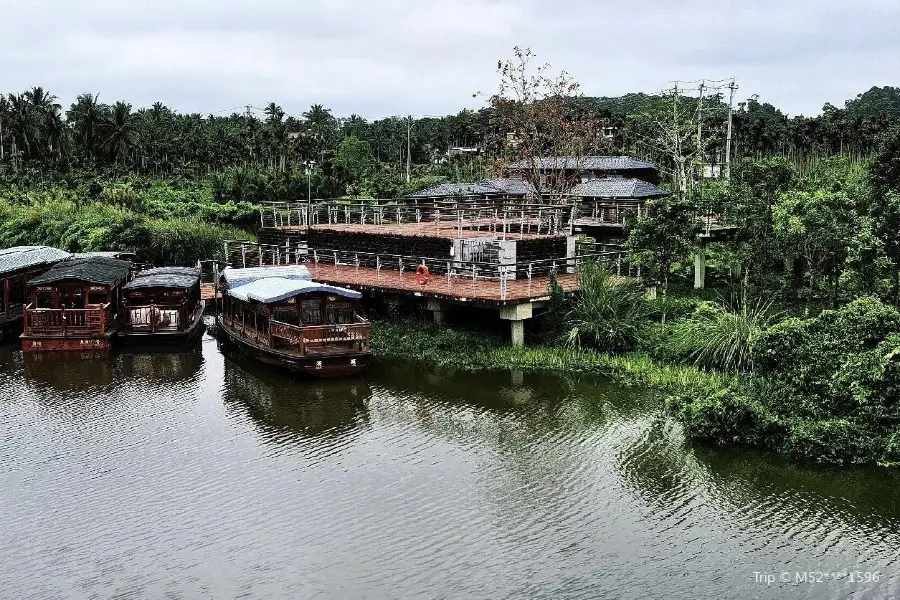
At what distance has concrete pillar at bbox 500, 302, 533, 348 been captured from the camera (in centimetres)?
2659

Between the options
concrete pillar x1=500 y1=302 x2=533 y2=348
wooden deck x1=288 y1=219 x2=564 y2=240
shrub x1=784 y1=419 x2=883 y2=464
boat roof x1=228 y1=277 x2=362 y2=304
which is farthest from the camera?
wooden deck x1=288 y1=219 x2=564 y2=240

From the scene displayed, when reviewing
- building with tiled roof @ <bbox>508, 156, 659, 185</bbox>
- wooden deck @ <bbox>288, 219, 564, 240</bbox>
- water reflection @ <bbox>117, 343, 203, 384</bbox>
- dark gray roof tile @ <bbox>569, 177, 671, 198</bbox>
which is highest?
building with tiled roof @ <bbox>508, 156, 659, 185</bbox>

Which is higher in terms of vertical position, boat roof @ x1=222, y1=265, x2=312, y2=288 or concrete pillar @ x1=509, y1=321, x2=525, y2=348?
boat roof @ x1=222, y1=265, x2=312, y2=288

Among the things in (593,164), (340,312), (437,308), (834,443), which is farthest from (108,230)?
(834,443)

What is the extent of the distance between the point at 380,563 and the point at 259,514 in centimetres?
277

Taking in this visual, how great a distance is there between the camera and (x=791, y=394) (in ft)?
62.3

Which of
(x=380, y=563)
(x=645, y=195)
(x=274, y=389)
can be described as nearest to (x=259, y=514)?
(x=380, y=563)

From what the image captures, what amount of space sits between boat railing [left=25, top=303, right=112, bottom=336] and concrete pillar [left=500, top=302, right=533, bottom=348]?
40.6ft

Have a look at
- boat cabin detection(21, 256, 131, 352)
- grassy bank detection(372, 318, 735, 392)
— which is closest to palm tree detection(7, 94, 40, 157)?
boat cabin detection(21, 256, 131, 352)

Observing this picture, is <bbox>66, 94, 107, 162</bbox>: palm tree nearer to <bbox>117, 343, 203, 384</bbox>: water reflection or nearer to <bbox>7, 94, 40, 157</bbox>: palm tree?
<bbox>7, 94, 40, 157</bbox>: palm tree

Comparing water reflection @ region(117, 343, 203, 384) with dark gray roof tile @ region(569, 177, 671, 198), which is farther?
dark gray roof tile @ region(569, 177, 671, 198)

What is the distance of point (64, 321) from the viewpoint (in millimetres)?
27719

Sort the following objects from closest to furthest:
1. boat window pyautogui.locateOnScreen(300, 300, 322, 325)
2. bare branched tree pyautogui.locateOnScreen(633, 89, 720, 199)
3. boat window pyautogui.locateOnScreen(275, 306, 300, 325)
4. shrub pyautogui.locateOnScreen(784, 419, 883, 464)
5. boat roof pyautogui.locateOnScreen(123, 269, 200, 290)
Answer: shrub pyautogui.locateOnScreen(784, 419, 883, 464) → boat window pyautogui.locateOnScreen(300, 300, 322, 325) → boat window pyautogui.locateOnScreen(275, 306, 300, 325) → boat roof pyautogui.locateOnScreen(123, 269, 200, 290) → bare branched tree pyautogui.locateOnScreen(633, 89, 720, 199)

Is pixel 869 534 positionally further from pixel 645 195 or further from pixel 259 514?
pixel 645 195
